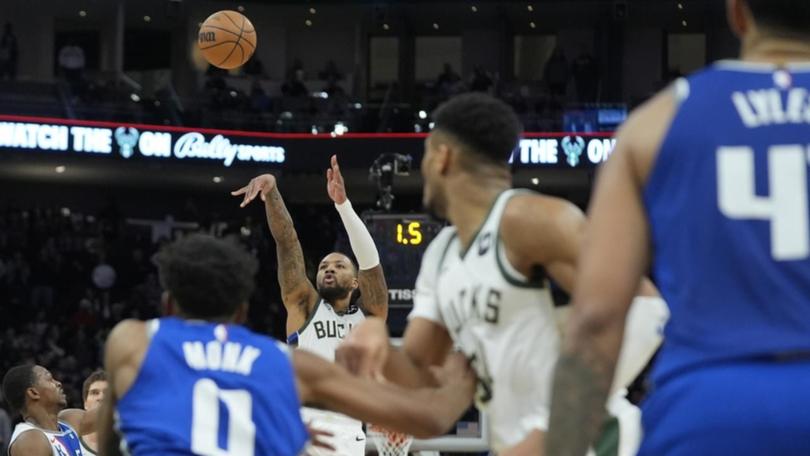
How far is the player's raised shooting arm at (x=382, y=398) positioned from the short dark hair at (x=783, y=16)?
1644 mm

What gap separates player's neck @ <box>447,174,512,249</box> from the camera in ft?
13.3

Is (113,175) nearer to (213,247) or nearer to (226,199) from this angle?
(226,199)

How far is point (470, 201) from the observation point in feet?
13.4

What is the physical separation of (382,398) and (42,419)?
5915 mm

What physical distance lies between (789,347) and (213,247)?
Answer: 197cm

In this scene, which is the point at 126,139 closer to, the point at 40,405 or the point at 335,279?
the point at 40,405

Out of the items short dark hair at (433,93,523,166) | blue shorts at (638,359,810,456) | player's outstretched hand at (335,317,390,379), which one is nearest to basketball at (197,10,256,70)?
short dark hair at (433,93,523,166)

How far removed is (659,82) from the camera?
2995 centimetres

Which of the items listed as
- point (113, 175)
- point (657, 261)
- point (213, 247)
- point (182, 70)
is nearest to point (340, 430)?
point (213, 247)

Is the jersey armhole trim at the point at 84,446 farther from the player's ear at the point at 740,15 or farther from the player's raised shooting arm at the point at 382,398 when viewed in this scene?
the player's ear at the point at 740,15

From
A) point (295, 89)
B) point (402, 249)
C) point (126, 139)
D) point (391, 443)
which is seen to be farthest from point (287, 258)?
point (295, 89)

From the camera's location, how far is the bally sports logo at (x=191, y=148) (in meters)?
25.6

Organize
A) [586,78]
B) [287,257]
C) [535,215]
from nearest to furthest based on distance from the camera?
[535,215] → [287,257] → [586,78]

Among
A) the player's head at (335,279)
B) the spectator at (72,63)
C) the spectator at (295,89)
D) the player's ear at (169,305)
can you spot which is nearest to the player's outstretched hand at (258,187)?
the player's head at (335,279)
